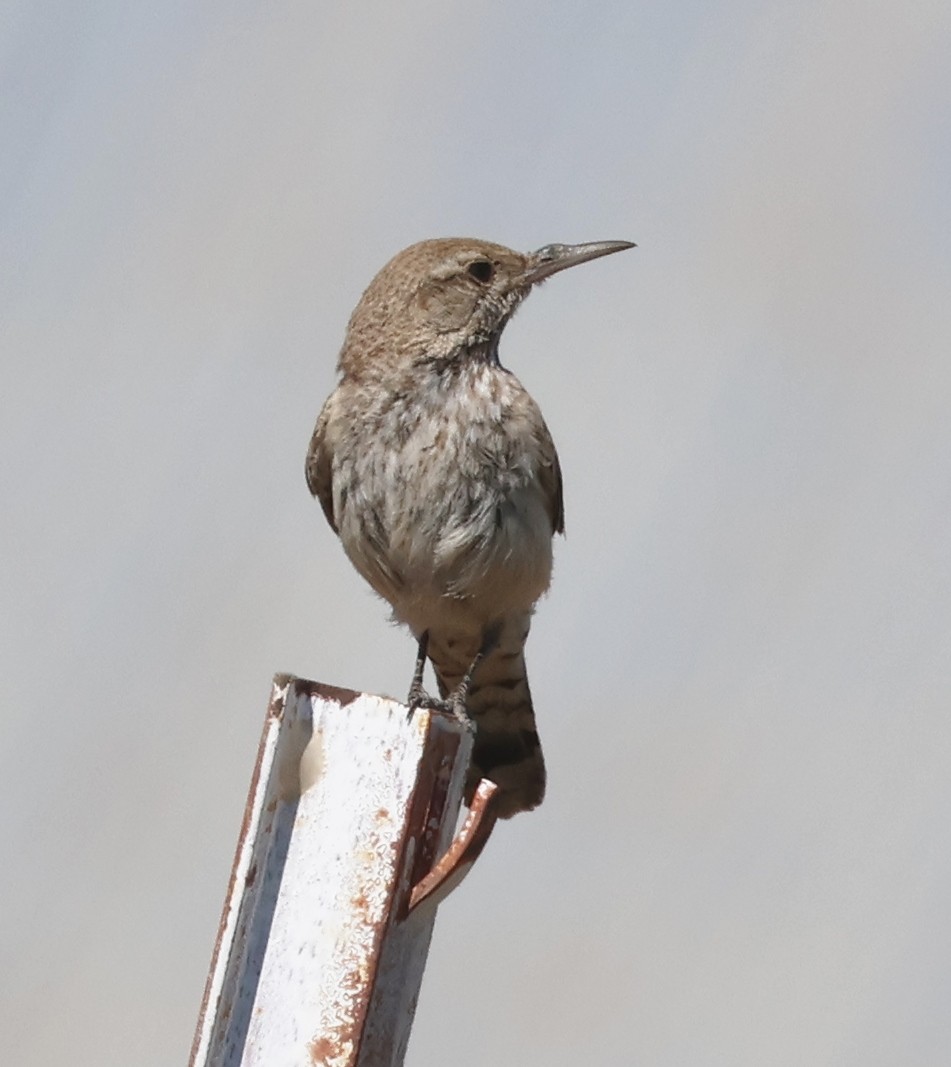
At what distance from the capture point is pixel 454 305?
17.4 feet

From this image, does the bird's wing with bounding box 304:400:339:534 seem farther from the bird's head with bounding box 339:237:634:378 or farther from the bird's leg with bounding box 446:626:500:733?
the bird's leg with bounding box 446:626:500:733

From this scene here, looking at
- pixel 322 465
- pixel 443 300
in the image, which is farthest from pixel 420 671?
pixel 443 300

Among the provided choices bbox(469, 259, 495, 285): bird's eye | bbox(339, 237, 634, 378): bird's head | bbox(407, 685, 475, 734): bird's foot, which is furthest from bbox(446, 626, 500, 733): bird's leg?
bbox(469, 259, 495, 285): bird's eye

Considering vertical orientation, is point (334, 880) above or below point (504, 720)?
below

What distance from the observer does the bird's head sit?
17.0ft

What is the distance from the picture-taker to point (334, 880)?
104 inches

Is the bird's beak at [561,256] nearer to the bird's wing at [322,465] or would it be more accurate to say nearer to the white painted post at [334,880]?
the bird's wing at [322,465]

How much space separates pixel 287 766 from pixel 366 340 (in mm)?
2731

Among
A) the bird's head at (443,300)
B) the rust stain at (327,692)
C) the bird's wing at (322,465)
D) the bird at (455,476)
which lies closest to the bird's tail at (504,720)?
the bird at (455,476)

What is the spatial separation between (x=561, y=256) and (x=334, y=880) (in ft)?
10.6

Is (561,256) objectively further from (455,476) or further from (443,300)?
(455,476)

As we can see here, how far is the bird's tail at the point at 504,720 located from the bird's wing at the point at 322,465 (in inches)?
23.9

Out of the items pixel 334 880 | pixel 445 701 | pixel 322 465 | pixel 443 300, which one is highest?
pixel 443 300

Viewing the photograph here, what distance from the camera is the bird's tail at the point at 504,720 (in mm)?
5582
